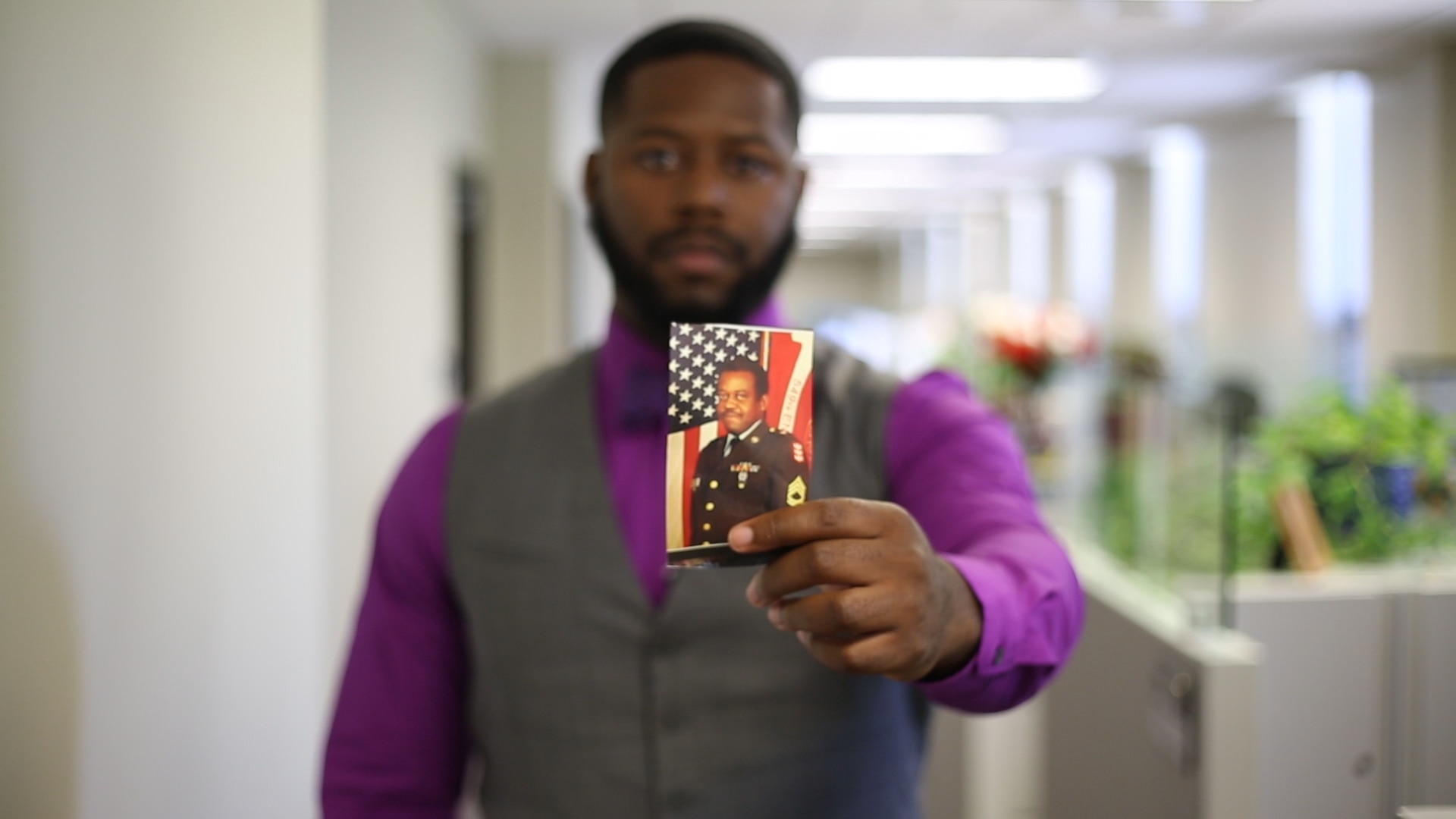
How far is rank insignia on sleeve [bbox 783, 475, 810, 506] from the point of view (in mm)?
516

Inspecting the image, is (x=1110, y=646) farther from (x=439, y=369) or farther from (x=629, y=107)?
(x=439, y=369)

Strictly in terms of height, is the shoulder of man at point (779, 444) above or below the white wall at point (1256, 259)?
below

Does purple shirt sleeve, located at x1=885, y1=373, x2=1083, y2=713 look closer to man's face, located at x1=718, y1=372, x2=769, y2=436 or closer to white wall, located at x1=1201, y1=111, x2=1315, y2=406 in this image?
man's face, located at x1=718, y1=372, x2=769, y2=436

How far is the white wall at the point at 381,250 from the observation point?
3166 millimetres

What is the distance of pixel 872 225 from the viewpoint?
54.1 ft

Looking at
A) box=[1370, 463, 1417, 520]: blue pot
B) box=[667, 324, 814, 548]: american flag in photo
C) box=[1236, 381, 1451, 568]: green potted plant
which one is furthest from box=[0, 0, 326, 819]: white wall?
box=[1370, 463, 1417, 520]: blue pot

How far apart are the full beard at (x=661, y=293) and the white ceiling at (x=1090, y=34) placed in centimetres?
52

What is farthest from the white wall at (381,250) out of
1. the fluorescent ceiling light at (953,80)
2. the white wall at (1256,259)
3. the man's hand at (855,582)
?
the white wall at (1256,259)

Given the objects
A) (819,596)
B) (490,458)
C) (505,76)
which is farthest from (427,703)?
(505,76)

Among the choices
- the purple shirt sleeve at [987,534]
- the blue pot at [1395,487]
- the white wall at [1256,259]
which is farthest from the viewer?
the white wall at [1256,259]

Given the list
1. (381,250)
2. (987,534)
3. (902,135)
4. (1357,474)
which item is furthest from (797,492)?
(902,135)

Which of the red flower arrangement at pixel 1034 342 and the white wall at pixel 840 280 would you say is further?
the white wall at pixel 840 280

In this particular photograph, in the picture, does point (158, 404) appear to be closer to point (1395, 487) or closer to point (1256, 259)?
point (1395, 487)

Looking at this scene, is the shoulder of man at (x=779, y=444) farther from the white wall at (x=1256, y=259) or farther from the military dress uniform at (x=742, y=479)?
the white wall at (x=1256, y=259)
